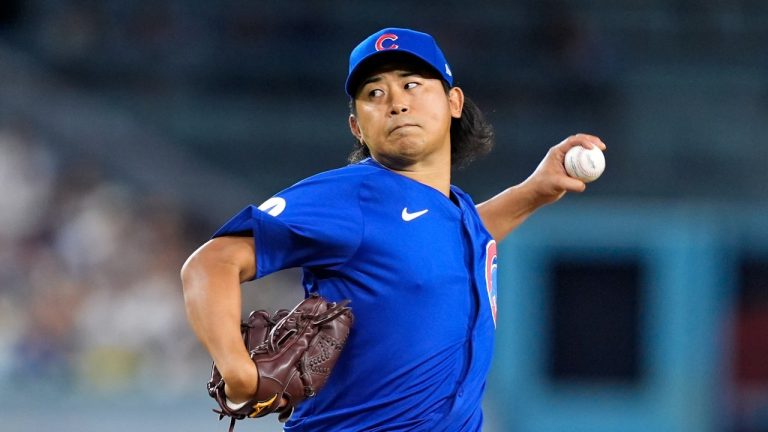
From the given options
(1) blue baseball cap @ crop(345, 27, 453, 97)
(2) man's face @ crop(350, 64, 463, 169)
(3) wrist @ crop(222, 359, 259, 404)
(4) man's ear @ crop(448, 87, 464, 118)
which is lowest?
(3) wrist @ crop(222, 359, 259, 404)

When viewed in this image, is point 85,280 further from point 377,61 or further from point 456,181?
point 377,61

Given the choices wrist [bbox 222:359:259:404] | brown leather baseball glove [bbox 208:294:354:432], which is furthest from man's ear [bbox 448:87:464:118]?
wrist [bbox 222:359:259:404]

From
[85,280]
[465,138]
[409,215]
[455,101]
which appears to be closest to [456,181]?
[85,280]

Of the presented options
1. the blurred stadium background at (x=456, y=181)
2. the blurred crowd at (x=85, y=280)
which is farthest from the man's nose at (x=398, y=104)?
the blurred crowd at (x=85, y=280)

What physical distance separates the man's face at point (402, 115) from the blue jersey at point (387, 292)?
8 cm

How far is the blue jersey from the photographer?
101 inches

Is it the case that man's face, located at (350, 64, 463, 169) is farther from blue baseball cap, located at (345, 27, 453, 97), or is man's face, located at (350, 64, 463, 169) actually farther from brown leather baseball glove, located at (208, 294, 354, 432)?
brown leather baseball glove, located at (208, 294, 354, 432)

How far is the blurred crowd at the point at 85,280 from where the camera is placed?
21.7ft

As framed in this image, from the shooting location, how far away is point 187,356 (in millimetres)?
6816

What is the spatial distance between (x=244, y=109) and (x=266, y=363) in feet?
20.0

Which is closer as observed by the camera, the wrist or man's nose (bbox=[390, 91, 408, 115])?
the wrist

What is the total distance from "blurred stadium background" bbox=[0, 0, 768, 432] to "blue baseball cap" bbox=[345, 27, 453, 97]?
3.59 m

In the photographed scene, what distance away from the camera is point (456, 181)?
25.2 feet

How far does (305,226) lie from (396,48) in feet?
1.77
